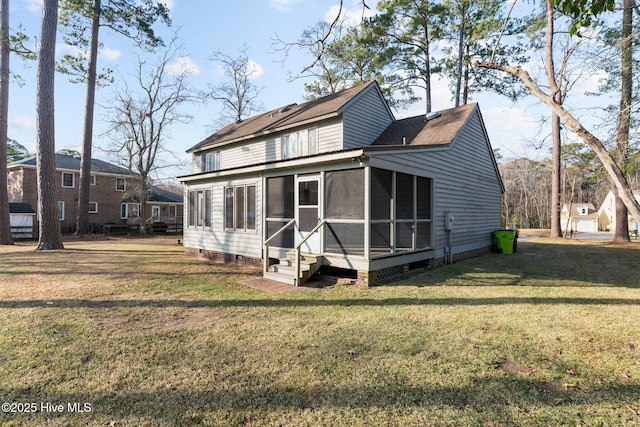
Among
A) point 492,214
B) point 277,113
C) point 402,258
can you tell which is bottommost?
point 402,258

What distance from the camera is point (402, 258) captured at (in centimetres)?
816

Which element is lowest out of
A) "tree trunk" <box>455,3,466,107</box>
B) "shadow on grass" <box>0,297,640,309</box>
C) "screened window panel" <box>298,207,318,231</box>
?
"shadow on grass" <box>0,297,640,309</box>

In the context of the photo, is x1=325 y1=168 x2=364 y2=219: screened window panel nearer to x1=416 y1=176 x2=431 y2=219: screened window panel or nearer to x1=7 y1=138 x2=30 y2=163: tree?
x1=416 y1=176 x2=431 y2=219: screened window panel

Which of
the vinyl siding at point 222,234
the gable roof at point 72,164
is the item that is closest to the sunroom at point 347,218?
the vinyl siding at point 222,234

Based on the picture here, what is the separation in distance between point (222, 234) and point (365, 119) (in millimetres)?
6974

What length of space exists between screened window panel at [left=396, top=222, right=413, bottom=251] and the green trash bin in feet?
19.6

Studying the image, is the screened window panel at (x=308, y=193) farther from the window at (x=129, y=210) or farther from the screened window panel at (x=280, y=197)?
the window at (x=129, y=210)

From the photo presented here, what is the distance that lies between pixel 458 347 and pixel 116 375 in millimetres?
3877

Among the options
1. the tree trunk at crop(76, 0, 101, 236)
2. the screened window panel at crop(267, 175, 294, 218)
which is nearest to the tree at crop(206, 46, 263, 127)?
the tree trunk at crop(76, 0, 101, 236)

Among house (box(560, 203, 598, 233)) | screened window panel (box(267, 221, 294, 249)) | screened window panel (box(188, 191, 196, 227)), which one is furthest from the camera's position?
house (box(560, 203, 598, 233))

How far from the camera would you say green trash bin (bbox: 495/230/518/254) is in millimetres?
13031

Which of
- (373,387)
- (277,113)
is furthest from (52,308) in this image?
(277,113)

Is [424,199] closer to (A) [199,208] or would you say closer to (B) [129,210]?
(A) [199,208]

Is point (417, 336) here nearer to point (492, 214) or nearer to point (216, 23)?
point (216, 23)
